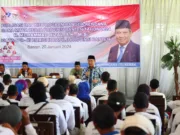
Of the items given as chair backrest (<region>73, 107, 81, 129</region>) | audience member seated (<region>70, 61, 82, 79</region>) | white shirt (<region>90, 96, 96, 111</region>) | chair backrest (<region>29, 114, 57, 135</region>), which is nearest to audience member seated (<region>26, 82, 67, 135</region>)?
chair backrest (<region>29, 114, 57, 135</region>)

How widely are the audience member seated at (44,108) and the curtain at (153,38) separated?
547cm

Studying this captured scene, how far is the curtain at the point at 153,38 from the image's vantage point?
29.2ft

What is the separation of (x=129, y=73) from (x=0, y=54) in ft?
11.8

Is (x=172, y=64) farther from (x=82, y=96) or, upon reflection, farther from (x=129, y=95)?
(x=82, y=96)

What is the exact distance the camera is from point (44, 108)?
3.60 metres

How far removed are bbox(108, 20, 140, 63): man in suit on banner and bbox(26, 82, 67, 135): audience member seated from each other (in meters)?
4.89

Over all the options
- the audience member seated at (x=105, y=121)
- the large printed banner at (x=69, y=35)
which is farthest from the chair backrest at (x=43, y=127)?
the large printed banner at (x=69, y=35)

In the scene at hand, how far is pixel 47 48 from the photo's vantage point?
8945 mm

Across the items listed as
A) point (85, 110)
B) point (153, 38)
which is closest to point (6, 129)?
point (85, 110)

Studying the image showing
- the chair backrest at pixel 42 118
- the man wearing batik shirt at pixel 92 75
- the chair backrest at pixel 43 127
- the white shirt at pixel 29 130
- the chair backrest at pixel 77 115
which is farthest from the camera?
the man wearing batik shirt at pixel 92 75

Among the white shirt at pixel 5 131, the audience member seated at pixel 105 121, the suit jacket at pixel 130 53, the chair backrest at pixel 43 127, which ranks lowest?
the chair backrest at pixel 43 127

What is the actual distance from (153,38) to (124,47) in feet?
3.18

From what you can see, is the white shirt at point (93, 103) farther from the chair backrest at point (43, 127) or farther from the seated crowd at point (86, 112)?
the chair backrest at point (43, 127)

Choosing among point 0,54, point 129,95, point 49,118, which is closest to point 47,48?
point 0,54
